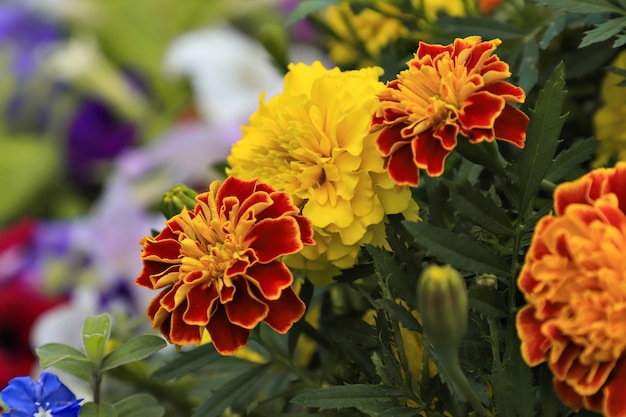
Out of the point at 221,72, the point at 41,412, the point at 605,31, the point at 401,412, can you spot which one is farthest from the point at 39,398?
the point at 221,72

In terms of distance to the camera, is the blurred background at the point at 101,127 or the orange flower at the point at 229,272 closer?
the orange flower at the point at 229,272

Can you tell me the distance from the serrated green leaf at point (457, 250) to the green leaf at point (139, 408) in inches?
4.0

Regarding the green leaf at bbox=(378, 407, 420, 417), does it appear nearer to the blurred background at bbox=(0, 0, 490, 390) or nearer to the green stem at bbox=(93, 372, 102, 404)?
the green stem at bbox=(93, 372, 102, 404)

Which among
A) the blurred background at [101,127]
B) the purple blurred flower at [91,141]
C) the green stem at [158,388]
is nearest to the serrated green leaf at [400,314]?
the green stem at [158,388]

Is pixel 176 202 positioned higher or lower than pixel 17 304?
higher

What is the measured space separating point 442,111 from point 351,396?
0.08 m

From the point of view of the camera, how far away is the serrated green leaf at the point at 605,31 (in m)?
0.25

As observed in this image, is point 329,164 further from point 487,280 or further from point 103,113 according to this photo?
point 103,113

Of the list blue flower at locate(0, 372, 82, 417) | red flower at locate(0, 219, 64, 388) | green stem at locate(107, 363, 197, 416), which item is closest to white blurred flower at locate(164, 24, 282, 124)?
red flower at locate(0, 219, 64, 388)

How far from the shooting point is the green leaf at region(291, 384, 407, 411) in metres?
0.22

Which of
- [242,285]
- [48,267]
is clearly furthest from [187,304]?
[48,267]

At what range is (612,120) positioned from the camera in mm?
305

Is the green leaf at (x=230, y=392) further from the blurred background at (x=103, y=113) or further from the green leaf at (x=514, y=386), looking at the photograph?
the blurred background at (x=103, y=113)

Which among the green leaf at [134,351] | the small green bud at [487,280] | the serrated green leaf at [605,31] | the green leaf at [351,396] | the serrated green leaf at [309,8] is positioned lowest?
the green leaf at [351,396]
